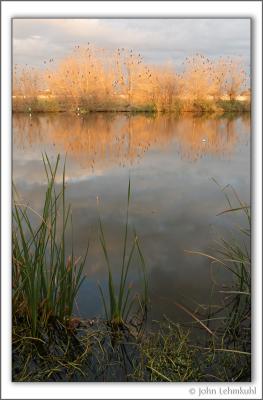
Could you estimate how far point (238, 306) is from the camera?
2.42 m

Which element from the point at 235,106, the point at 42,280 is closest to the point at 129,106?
the point at 235,106

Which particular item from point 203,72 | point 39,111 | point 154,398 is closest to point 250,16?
point 203,72

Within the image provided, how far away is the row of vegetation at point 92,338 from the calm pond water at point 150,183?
0.22 m

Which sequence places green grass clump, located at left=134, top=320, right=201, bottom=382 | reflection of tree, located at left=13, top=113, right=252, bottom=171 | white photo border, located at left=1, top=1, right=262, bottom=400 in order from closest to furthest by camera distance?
white photo border, located at left=1, top=1, right=262, bottom=400 → green grass clump, located at left=134, top=320, right=201, bottom=382 → reflection of tree, located at left=13, top=113, right=252, bottom=171

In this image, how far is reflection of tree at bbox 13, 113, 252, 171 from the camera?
2.53 metres

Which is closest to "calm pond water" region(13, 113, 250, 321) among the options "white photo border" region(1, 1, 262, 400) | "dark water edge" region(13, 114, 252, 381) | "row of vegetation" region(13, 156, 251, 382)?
"dark water edge" region(13, 114, 252, 381)

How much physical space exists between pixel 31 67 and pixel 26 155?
698mm

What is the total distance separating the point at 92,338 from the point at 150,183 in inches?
53.2

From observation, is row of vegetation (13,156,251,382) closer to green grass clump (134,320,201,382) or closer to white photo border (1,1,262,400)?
green grass clump (134,320,201,382)

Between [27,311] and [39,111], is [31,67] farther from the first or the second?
[27,311]

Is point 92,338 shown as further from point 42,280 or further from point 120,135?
point 120,135

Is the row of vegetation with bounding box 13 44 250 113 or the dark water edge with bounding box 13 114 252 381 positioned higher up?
the row of vegetation with bounding box 13 44 250 113

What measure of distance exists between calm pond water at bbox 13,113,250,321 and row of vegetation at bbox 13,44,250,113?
0.28 feet

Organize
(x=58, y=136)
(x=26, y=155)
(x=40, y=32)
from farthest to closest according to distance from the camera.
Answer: (x=58, y=136) < (x=26, y=155) < (x=40, y=32)
